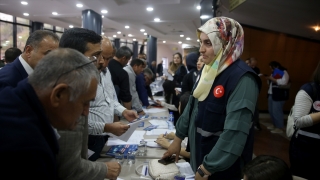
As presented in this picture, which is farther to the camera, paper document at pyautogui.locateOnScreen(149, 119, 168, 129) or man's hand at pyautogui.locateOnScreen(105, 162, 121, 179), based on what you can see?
paper document at pyautogui.locateOnScreen(149, 119, 168, 129)

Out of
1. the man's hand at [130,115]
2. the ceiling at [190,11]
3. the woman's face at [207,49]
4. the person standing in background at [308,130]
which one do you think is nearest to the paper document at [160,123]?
the man's hand at [130,115]

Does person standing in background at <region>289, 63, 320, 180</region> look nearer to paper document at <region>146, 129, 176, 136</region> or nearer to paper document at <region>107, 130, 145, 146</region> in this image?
paper document at <region>146, 129, 176, 136</region>

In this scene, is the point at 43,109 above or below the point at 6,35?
below

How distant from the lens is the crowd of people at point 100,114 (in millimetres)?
622

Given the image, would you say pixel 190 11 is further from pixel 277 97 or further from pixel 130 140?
pixel 130 140

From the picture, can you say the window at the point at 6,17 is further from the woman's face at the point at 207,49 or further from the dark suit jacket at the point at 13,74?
the woman's face at the point at 207,49

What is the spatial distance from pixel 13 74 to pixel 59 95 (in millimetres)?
891

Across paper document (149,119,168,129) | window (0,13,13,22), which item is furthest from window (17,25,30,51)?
paper document (149,119,168,129)

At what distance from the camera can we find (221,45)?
1261 millimetres

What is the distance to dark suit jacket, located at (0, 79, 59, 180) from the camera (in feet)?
1.90

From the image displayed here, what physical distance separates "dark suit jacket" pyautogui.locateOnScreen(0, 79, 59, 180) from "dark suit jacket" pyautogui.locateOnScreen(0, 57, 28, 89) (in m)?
0.73

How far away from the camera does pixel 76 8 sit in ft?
23.0

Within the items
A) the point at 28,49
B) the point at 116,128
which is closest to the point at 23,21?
the point at 28,49

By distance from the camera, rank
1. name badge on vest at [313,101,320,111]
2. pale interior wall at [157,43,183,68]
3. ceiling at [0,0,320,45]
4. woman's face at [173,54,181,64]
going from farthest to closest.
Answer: pale interior wall at [157,43,183,68], woman's face at [173,54,181,64], ceiling at [0,0,320,45], name badge on vest at [313,101,320,111]
